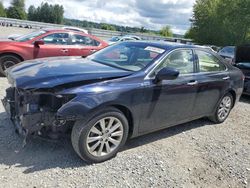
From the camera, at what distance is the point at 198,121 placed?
5539 millimetres

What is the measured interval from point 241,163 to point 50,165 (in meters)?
2.75

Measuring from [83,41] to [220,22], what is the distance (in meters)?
32.7

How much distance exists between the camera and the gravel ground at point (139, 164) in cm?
317

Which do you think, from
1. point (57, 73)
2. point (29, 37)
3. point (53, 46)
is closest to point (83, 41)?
point (53, 46)

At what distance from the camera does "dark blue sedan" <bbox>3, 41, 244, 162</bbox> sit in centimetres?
323

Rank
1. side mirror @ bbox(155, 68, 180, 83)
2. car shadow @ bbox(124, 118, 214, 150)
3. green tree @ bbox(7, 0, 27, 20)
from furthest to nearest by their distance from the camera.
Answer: green tree @ bbox(7, 0, 27, 20)
car shadow @ bbox(124, 118, 214, 150)
side mirror @ bbox(155, 68, 180, 83)

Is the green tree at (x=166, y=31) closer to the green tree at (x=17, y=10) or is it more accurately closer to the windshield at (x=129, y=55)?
the green tree at (x=17, y=10)

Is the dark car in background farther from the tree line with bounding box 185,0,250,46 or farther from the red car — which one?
the tree line with bounding box 185,0,250,46

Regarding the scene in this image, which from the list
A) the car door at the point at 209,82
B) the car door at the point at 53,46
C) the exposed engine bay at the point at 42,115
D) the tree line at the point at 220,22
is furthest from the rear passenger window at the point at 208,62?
the tree line at the point at 220,22

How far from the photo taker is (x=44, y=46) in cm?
765

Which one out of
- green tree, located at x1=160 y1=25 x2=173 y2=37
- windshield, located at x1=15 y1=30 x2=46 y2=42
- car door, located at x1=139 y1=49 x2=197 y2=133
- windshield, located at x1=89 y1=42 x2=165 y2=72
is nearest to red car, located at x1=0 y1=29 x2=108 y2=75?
windshield, located at x1=15 y1=30 x2=46 y2=42

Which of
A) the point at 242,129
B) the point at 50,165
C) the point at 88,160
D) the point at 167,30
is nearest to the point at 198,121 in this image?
the point at 242,129

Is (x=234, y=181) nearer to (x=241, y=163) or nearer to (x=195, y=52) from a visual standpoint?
(x=241, y=163)

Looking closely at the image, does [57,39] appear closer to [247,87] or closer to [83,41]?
[83,41]
